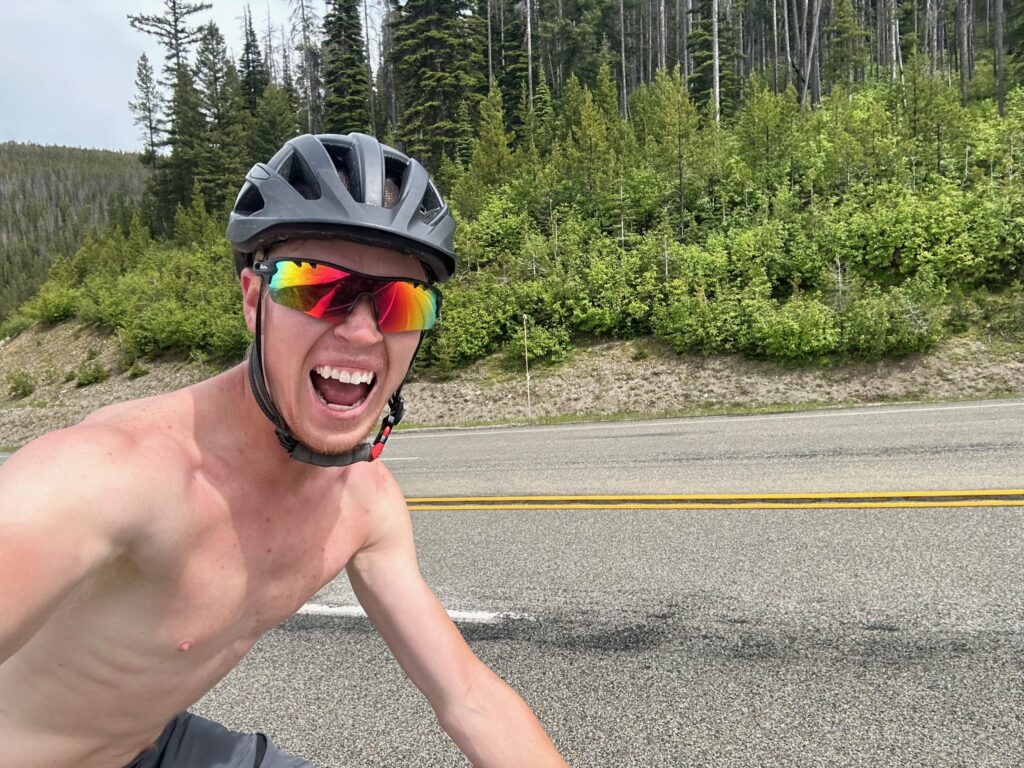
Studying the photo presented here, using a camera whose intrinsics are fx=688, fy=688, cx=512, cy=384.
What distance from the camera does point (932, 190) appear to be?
1995cm

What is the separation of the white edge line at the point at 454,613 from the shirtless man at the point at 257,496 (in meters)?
2.25

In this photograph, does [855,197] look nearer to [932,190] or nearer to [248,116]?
[932,190]

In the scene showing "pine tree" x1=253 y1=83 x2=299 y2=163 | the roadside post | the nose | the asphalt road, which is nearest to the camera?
the nose

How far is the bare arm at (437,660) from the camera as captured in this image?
159 cm

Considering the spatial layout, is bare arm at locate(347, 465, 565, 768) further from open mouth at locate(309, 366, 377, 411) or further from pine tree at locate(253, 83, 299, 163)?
pine tree at locate(253, 83, 299, 163)

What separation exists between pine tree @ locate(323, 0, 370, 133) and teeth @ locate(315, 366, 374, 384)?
144ft

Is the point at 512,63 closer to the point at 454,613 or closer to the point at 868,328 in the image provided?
the point at 868,328

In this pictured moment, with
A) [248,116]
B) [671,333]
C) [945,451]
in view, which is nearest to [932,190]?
[671,333]

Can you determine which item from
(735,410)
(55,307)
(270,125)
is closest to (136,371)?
(55,307)

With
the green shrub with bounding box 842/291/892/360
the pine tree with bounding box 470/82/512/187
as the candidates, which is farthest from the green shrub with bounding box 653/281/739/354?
the pine tree with bounding box 470/82/512/187

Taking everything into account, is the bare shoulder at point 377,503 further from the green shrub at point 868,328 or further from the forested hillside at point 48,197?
the forested hillside at point 48,197

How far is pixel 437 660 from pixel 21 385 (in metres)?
35.9

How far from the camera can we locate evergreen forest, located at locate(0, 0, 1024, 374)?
684 inches

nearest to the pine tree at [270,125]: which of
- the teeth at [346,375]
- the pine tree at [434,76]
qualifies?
the pine tree at [434,76]
